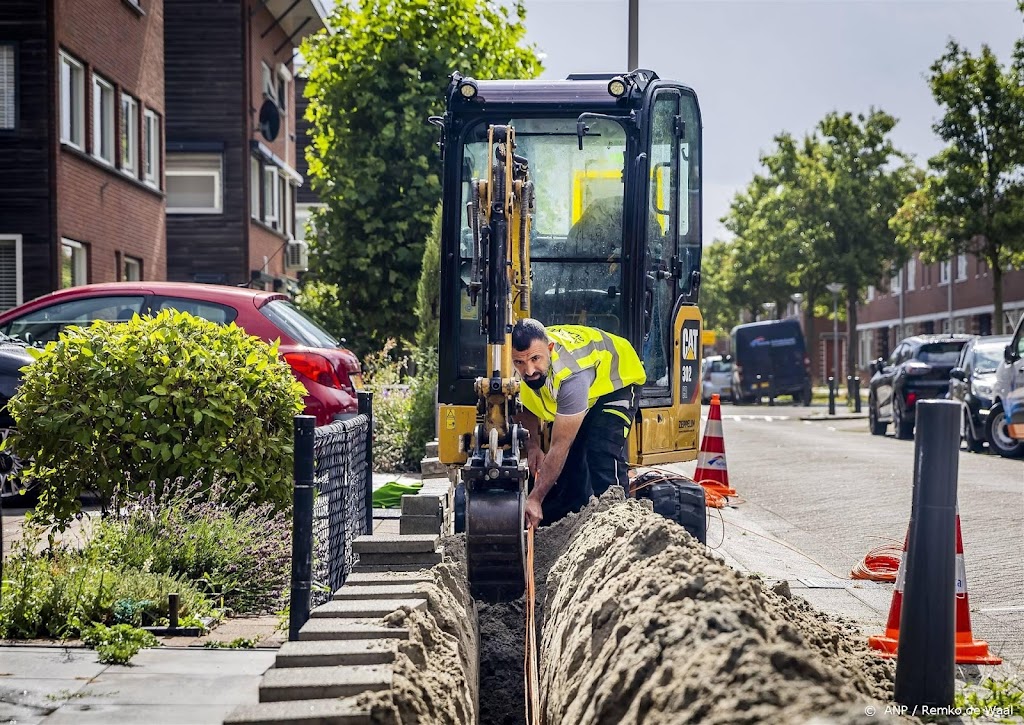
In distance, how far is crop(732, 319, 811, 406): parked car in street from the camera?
161 ft

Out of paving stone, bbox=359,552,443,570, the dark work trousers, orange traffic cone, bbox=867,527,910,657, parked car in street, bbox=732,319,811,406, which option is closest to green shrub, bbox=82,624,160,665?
paving stone, bbox=359,552,443,570

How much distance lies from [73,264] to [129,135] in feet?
12.6

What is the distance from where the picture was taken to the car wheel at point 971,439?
21.1 meters

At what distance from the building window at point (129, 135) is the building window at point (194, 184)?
7611 millimetres

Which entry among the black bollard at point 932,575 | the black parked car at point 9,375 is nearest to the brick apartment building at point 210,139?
the black parked car at point 9,375

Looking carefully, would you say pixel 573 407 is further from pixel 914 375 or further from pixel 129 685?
pixel 914 375

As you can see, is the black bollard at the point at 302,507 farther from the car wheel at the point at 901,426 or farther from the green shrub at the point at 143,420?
the car wheel at the point at 901,426

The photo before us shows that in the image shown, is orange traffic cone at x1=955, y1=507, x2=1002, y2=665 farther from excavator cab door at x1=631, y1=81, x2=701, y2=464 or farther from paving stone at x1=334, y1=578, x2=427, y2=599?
excavator cab door at x1=631, y1=81, x2=701, y2=464

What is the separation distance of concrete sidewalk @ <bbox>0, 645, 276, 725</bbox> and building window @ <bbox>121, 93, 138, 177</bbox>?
19082 millimetres

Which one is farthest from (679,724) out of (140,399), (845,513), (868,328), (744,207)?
(868,328)

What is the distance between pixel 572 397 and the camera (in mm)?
6801

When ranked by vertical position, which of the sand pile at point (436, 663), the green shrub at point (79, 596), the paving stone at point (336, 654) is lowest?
the green shrub at point (79, 596)

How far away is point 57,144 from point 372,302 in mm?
6378

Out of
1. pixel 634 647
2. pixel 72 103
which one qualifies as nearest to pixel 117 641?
pixel 634 647
